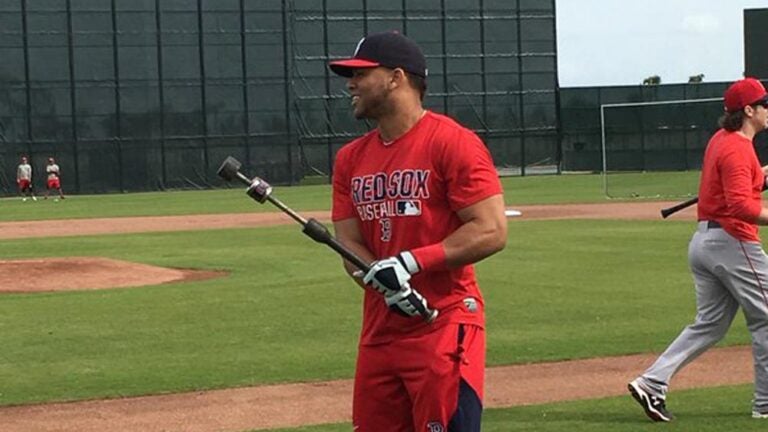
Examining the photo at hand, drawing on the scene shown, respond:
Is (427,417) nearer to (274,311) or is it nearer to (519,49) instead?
(274,311)

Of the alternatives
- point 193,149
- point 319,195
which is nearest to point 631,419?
point 319,195

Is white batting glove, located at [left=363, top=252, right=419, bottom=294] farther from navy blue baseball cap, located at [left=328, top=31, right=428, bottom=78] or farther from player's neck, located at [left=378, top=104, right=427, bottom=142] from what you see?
navy blue baseball cap, located at [left=328, top=31, right=428, bottom=78]

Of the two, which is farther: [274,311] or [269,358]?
[274,311]

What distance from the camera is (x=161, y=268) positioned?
19891 millimetres

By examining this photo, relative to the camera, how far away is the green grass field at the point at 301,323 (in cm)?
Result: 988

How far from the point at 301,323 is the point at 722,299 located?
5.93 metres

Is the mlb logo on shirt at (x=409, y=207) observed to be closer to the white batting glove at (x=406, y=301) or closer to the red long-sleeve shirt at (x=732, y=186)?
the white batting glove at (x=406, y=301)

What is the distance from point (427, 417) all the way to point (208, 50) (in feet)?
177

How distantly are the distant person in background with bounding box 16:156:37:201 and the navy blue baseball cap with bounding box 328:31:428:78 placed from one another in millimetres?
46236

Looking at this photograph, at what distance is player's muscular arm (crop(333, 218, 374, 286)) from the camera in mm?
5242

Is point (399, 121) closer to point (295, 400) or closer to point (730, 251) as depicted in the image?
point (730, 251)

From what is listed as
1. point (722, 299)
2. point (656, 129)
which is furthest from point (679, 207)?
point (656, 129)

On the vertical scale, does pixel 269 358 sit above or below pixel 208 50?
below

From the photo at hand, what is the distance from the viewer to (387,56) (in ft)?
16.6
